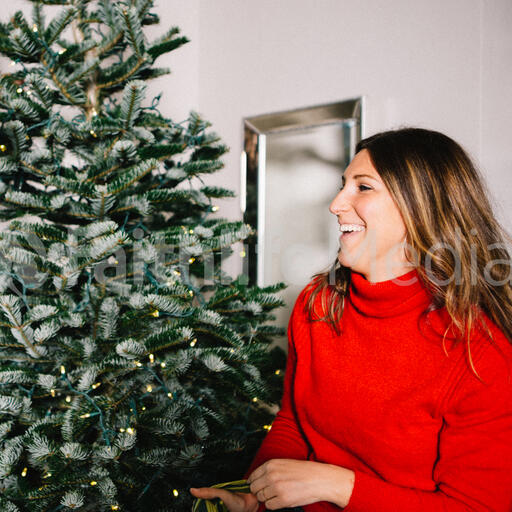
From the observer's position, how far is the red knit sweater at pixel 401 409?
0.75 metres

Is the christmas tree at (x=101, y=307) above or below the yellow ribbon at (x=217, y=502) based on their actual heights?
above

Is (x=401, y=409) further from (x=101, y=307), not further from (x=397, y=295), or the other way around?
(x=101, y=307)

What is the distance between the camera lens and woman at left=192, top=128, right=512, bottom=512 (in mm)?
775

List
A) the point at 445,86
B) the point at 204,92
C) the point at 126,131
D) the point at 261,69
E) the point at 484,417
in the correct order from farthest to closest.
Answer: the point at 204,92 < the point at 261,69 < the point at 445,86 < the point at 126,131 < the point at 484,417

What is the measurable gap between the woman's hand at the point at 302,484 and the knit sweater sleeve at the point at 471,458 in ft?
0.08

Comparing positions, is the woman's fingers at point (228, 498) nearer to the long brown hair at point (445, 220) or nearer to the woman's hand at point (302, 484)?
the woman's hand at point (302, 484)

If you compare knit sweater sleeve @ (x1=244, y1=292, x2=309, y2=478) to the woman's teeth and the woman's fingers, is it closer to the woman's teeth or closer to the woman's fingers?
the woman's fingers

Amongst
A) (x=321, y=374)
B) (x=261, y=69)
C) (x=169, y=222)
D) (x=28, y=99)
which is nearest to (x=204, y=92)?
(x=261, y=69)

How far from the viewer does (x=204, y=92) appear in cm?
239

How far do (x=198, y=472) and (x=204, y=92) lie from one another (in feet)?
6.25

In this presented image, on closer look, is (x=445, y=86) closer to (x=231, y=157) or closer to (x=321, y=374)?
(x=231, y=157)

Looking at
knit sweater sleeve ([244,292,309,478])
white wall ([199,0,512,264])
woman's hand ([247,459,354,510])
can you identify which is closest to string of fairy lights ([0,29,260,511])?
knit sweater sleeve ([244,292,309,478])

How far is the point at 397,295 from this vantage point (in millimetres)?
923

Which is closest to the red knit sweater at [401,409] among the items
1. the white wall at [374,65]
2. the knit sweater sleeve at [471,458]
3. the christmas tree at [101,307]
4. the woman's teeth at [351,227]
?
the knit sweater sleeve at [471,458]
